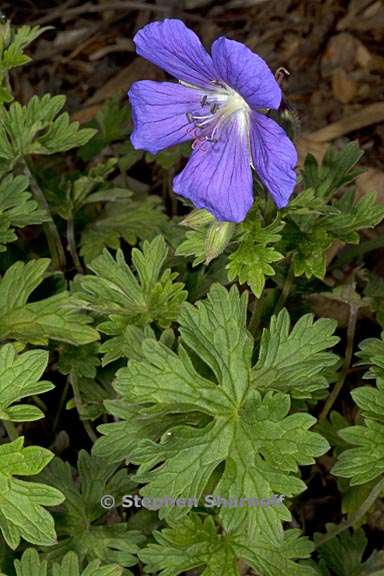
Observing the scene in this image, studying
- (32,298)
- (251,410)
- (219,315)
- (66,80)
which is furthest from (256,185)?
(66,80)

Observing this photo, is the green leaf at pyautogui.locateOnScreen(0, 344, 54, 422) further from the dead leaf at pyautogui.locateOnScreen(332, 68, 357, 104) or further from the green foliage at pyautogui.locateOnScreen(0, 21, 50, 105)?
the dead leaf at pyautogui.locateOnScreen(332, 68, 357, 104)

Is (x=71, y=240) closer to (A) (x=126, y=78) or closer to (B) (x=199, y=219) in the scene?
(B) (x=199, y=219)

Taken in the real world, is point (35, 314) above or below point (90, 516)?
above

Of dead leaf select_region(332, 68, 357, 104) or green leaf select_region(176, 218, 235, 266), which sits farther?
dead leaf select_region(332, 68, 357, 104)

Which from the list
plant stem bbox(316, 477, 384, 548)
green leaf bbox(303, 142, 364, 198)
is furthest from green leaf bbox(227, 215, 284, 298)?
plant stem bbox(316, 477, 384, 548)

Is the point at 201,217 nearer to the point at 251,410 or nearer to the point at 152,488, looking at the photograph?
the point at 251,410

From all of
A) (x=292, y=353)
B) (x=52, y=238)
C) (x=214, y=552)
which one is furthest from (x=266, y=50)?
(x=214, y=552)

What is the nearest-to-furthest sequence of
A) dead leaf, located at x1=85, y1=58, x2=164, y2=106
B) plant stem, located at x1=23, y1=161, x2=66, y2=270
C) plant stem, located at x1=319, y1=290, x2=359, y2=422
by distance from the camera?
plant stem, located at x1=319, y1=290, x2=359, y2=422 → plant stem, located at x1=23, y1=161, x2=66, y2=270 → dead leaf, located at x1=85, y1=58, x2=164, y2=106
